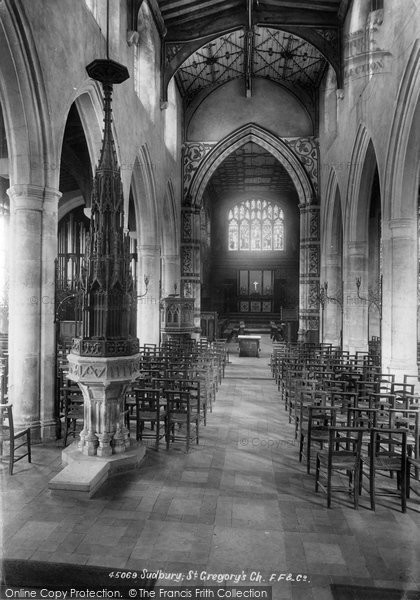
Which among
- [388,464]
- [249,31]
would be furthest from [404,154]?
[249,31]

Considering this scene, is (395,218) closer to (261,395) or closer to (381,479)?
(261,395)

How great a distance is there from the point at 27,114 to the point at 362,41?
11902mm

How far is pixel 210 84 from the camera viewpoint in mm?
22547

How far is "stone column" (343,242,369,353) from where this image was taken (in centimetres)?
1577

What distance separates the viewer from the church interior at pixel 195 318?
4.12 m

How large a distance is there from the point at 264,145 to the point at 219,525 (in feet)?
68.5

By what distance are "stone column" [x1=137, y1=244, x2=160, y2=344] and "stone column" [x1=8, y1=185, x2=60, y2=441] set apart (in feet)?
29.6

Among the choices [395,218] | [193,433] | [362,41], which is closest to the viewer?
[193,433]

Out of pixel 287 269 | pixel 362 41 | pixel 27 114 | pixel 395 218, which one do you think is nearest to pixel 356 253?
pixel 395 218

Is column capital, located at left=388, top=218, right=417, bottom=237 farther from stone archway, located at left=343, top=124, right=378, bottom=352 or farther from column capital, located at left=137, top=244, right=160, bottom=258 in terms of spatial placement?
column capital, located at left=137, top=244, right=160, bottom=258

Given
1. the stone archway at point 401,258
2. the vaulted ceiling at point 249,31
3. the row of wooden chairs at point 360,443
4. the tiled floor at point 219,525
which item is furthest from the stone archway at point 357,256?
the tiled floor at point 219,525

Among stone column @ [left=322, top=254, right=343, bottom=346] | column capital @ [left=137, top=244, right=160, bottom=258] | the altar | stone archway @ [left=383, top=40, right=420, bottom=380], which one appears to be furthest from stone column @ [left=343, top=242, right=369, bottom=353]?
column capital @ [left=137, top=244, right=160, bottom=258]

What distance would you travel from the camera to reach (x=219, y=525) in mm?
4438

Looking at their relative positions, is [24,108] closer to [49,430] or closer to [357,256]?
[49,430]
